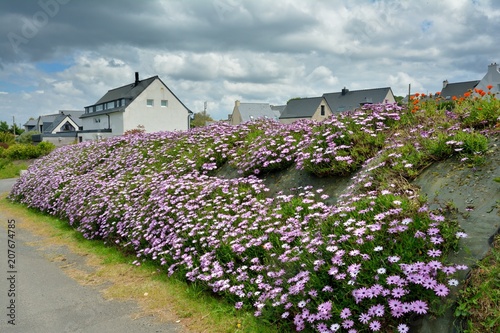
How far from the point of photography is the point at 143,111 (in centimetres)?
4959

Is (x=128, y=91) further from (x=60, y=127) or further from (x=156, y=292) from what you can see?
(x=156, y=292)

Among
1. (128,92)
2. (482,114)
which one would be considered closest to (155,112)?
(128,92)

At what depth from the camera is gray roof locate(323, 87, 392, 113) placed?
62.0m

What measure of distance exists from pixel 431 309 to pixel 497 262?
66 cm

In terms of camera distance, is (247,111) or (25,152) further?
(247,111)

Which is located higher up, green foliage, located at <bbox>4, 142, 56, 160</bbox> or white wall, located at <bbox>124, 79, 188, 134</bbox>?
white wall, located at <bbox>124, 79, 188, 134</bbox>

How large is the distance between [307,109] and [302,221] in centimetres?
5990

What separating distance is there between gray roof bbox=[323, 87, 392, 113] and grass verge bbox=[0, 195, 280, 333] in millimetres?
58118

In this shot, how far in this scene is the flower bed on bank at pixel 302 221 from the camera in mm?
3230

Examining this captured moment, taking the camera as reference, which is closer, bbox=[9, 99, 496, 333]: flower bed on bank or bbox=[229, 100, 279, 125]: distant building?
bbox=[9, 99, 496, 333]: flower bed on bank

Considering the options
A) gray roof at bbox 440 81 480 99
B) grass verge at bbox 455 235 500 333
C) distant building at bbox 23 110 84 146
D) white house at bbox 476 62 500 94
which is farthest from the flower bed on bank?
gray roof at bbox 440 81 480 99

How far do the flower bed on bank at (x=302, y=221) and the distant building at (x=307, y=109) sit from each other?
176 feet

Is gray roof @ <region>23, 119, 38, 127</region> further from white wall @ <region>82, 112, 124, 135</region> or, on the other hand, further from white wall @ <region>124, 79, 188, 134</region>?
white wall @ <region>124, 79, 188, 134</region>

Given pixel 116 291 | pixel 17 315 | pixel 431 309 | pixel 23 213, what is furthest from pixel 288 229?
pixel 23 213
